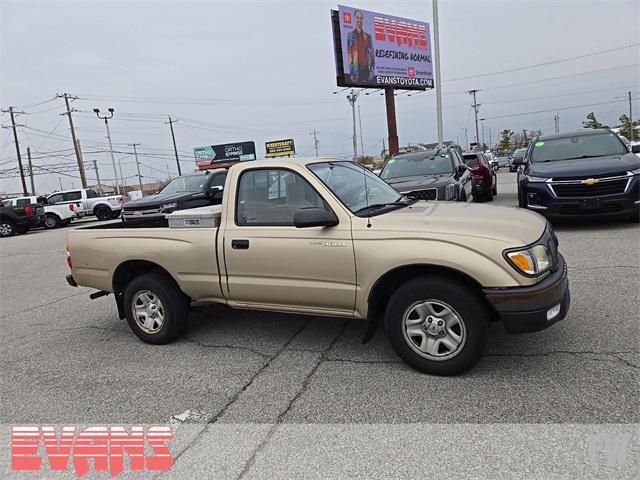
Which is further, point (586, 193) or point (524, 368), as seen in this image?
point (586, 193)

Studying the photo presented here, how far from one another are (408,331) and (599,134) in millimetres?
8093

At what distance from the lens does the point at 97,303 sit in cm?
687

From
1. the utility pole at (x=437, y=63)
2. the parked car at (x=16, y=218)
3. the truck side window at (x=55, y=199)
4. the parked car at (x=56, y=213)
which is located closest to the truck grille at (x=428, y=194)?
the utility pole at (x=437, y=63)

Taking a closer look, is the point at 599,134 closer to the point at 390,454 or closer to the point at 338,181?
the point at 338,181

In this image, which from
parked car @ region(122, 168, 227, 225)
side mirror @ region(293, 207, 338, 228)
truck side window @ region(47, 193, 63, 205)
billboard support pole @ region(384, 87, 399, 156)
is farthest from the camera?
billboard support pole @ region(384, 87, 399, 156)

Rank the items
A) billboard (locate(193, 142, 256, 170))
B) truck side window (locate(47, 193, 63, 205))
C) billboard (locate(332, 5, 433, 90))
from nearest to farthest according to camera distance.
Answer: truck side window (locate(47, 193, 63, 205)) < billboard (locate(332, 5, 433, 90)) < billboard (locate(193, 142, 256, 170))

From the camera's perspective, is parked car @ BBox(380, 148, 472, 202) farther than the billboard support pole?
No

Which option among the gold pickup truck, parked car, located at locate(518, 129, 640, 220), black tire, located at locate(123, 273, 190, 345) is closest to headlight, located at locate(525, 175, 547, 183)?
parked car, located at locate(518, 129, 640, 220)

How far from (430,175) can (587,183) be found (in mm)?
2752

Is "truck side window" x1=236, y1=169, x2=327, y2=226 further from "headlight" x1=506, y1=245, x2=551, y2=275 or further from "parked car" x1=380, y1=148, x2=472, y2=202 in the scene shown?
"parked car" x1=380, y1=148, x2=472, y2=202

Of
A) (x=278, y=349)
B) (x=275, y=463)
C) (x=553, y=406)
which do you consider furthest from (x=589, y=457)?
(x=278, y=349)

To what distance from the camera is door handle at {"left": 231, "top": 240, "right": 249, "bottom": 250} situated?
4.18 m

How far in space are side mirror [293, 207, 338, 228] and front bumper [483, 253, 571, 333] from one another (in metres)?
1.28

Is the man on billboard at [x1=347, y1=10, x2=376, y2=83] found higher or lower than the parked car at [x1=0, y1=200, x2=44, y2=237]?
higher
